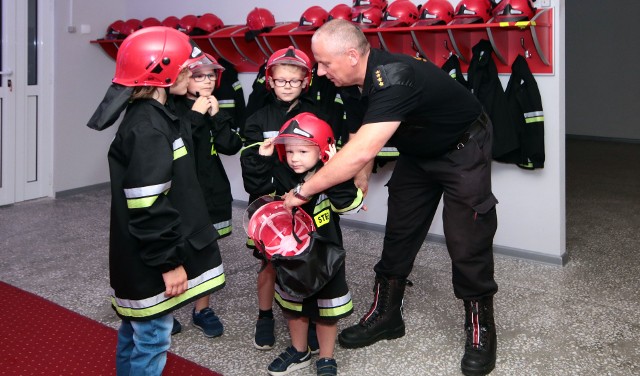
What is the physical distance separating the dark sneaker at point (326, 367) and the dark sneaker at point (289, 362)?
96 mm

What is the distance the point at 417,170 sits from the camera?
3086 mm

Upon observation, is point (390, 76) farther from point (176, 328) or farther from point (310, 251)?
point (176, 328)

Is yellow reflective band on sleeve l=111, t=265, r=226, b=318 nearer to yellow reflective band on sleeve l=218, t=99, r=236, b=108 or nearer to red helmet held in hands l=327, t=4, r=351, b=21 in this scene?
red helmet held in hands l=327, t=4, r=351, b=21

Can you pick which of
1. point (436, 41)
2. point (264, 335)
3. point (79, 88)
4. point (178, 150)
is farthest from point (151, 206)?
point (79, 88)

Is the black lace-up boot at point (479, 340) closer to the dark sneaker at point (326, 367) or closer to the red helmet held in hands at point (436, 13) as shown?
the dark sneaker at point (326, 367)

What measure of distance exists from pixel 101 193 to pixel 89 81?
1027 mm

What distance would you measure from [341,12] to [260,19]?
71 cm

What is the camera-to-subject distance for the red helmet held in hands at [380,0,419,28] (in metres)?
4.42

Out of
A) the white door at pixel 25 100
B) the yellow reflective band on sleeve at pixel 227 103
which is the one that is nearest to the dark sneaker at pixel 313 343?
the yellow reflective band on sleeve at pixel 227 103

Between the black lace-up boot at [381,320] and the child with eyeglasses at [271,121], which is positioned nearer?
the child with eyeglasses at [271,121]

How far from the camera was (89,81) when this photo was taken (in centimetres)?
623

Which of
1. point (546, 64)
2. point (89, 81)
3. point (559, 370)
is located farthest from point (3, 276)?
point (546, 64)

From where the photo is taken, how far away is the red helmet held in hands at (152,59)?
7.16 ft

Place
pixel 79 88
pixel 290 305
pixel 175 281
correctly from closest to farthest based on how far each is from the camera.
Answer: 1. pixel 175 281
2. pixel 290 305
3. pixel 79 88
